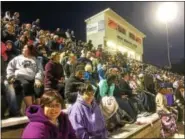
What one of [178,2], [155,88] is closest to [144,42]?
[178,2]

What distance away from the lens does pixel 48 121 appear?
4.55 ft

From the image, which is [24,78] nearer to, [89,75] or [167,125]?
[89,75]

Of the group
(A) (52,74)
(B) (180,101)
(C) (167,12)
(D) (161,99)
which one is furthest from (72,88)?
(B) (180,101)

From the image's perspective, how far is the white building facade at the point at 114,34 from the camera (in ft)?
9.49

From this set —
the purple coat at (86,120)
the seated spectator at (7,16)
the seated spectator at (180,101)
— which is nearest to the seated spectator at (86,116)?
the purple coat at (86,120)

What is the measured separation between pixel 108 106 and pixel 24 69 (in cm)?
92

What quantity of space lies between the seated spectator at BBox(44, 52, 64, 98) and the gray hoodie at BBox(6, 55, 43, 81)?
272 mm

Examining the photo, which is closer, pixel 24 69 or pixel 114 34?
pixel 24 69

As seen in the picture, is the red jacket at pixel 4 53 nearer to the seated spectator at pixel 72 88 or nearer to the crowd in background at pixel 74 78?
the crowd in background at pixel 74 78

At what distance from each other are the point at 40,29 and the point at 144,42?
4.59 feet

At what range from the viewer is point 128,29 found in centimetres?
329

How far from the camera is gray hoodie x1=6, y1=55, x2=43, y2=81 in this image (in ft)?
7.16

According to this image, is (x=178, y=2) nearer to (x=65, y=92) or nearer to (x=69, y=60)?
(x=69, y=60)

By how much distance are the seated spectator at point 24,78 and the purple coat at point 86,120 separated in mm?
297
